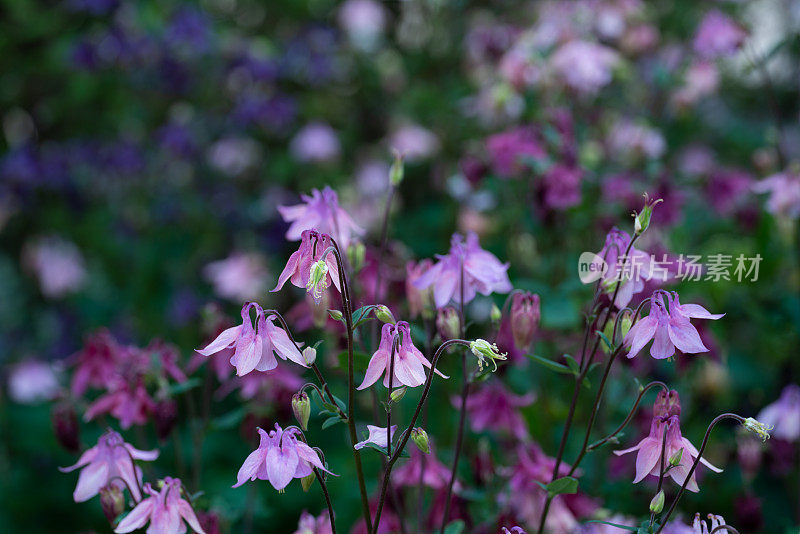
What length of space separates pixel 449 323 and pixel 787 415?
755 mm

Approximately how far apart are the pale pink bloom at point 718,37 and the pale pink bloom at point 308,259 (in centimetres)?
143

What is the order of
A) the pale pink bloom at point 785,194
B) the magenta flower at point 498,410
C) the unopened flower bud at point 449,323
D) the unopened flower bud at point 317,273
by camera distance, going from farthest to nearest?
1. the pale pink bloom at point 785,194
2. the magenta flower at point 498,410
3. the unopened flower bud at point 449,323
4. the unopened flower bud at point 317,273

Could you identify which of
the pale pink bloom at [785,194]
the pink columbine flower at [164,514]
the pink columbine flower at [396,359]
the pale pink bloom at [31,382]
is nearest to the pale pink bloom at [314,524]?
the pink columbine flower at [164,514]

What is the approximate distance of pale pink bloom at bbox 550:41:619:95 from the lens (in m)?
1.84

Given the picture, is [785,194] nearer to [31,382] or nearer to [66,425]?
[66,425]

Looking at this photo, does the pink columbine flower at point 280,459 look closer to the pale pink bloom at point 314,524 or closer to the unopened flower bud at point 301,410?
the unopened flower bud at point 301,410

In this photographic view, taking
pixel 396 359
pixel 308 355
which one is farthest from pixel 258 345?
pixel 396 359

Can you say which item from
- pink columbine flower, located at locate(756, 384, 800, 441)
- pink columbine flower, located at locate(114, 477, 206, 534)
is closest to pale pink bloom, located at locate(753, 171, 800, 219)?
pink columbine flower, located at locate(756, 384, 800, 441)

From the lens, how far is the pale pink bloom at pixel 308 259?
877mm

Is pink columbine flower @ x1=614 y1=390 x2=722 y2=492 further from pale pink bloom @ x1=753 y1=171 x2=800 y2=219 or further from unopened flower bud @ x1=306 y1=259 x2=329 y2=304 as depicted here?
pale pink bloom @ x1=753 y1=171 x2=800 y2=219

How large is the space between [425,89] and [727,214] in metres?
1.31

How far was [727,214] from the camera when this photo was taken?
2143 millimetres

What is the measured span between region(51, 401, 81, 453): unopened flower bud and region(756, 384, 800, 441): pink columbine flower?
47.6 inches

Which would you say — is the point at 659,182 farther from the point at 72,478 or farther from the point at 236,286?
the point at 72,478
